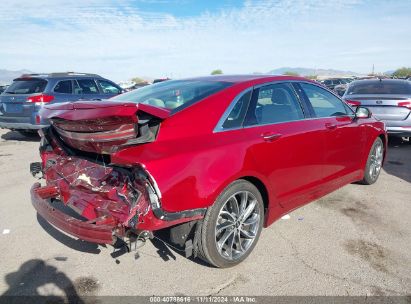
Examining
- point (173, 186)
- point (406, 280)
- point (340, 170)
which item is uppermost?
point (173, 186)

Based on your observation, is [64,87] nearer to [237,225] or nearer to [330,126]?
[330,126]

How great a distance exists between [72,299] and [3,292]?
1.94 feet

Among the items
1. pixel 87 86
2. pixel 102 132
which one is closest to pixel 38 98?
pixel 87 86

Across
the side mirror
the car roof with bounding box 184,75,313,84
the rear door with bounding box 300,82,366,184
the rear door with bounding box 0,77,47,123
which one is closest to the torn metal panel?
the car roof with bounding box 184,75,313,84

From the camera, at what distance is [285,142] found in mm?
3426

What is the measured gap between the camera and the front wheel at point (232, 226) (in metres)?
2.84

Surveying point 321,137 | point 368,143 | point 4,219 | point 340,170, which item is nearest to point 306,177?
point 321,137

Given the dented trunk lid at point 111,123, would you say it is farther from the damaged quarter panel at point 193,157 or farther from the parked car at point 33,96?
the parked car at point 33,96

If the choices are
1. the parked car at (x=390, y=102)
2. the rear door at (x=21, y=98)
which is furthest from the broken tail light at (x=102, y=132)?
the rear door at (x=21, y=98)

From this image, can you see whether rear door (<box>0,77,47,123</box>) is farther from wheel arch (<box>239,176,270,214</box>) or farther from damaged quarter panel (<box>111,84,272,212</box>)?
wheel arch (<box>239,176,270,214</box>)

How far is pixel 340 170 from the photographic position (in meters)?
4.40

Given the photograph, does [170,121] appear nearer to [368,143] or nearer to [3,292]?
[3,292]

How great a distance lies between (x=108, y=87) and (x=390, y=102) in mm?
7304

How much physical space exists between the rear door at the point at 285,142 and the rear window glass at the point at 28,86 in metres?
6.93
